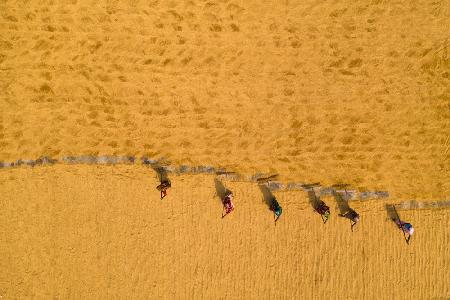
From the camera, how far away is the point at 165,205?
32.6 feet

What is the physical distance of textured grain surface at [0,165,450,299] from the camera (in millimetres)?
9820

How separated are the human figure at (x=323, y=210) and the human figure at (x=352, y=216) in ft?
1.50

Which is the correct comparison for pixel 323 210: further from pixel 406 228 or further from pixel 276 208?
pixel 406 228

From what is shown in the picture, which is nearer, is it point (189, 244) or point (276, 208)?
point (276, 208)

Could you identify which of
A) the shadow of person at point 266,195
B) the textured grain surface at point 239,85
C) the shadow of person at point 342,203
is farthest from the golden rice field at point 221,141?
the shadow of person at point 342,203

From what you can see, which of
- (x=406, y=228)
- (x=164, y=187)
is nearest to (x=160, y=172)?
(x=164, y=187)

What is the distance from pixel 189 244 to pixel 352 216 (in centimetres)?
456

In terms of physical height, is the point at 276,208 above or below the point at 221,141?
below

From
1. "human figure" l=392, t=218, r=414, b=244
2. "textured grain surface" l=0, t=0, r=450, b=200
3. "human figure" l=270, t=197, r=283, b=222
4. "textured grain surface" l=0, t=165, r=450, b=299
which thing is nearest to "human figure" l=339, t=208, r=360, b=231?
"textured grain surface" l=0, t=165, r=450, b=299

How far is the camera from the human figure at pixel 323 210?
9.70m

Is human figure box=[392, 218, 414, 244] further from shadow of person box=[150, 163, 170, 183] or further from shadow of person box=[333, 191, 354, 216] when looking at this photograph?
shadow of person box=[150, 163, 170, 183]

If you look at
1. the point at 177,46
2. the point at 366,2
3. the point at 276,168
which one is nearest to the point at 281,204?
the point at 276,168

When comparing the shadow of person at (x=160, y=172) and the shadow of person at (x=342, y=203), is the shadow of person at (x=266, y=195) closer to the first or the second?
the shadow of person at (x=342, y=203)

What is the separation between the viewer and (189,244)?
993 centimetres
